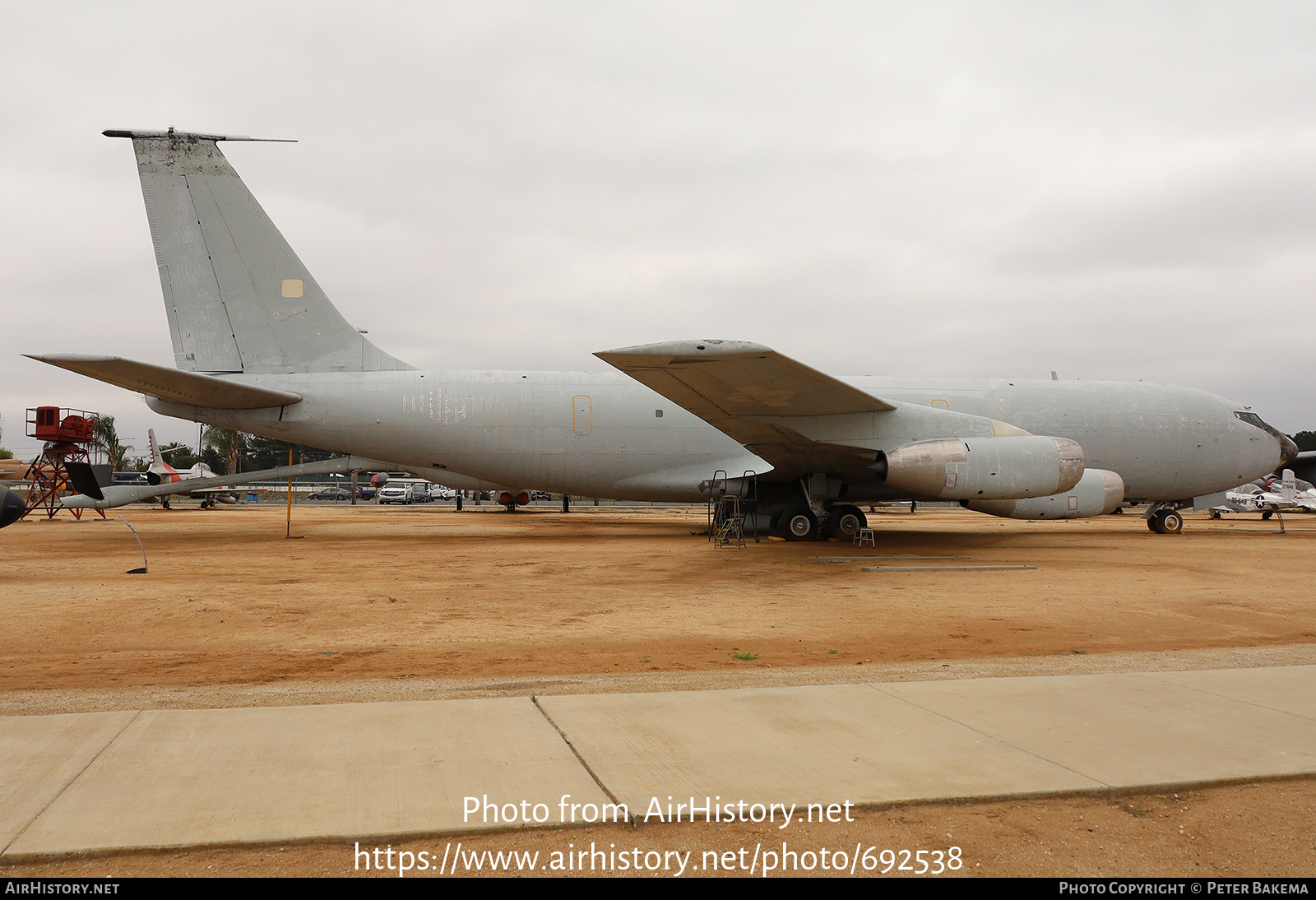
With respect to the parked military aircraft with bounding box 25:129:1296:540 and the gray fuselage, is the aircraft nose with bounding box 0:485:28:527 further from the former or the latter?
the gray fuselage

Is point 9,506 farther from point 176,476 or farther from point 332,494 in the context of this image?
point 332,494

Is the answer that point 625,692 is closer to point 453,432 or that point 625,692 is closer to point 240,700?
point 240,700

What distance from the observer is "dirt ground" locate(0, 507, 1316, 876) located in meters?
2.55

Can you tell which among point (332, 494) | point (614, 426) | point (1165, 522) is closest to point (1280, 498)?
point (1165, 522)

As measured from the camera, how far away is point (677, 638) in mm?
6273

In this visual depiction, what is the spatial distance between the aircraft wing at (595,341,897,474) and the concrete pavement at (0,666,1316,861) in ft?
20.3

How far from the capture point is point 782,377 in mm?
11367

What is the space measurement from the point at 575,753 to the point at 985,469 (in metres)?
11.2

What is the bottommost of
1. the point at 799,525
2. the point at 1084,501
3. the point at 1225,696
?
the point at 1225,696

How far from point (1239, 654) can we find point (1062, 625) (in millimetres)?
1370

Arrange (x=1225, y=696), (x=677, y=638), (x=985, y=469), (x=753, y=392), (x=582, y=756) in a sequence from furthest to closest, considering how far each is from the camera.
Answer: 1. (x=985, y=469)
2. (x=753, y=392)
3. (x=677, y=638)
4. (x=1225, y=696)
5. (x=582, y=756)

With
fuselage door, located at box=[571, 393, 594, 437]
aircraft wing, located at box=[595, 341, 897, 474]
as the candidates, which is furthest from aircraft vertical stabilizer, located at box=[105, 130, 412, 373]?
aircraft wing, located at box=[595, 341, 897, 474]

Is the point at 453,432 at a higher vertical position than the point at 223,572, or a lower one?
higher
